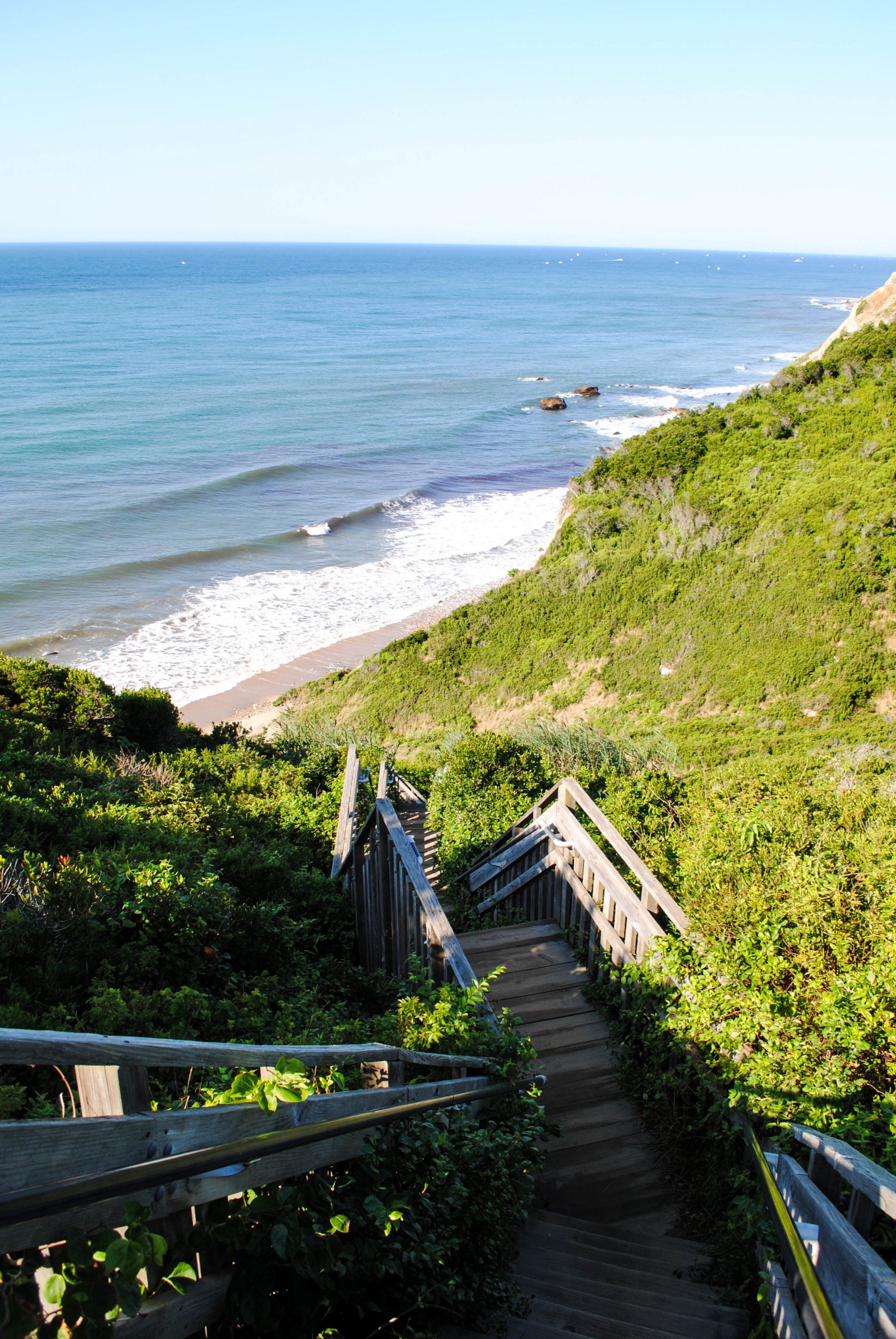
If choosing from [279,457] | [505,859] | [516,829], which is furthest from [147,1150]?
[279,457]

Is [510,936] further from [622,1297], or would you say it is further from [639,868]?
[622,1297]

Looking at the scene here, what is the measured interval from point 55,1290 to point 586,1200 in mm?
3595

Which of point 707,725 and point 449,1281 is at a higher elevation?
point 449,1281

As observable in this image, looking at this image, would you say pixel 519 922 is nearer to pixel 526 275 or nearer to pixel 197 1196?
pixel 197 1196

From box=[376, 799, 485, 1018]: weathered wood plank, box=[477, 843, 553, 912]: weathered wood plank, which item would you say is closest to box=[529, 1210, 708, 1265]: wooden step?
box=[376, 799, 485, 1018]: weathered wood plank

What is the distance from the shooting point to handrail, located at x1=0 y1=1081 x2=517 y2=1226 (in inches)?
53.7

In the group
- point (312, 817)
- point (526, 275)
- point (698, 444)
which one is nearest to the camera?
point (312, 817)

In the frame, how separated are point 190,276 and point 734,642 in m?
163

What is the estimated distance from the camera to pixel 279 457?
4366 centimetres

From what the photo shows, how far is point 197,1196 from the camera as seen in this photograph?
1797mm

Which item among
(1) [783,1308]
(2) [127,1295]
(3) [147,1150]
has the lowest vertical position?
(1) [783,1308]

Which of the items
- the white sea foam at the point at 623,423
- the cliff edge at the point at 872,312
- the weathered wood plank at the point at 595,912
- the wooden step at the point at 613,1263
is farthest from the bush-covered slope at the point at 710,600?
the white sea foam at the point at 623,423

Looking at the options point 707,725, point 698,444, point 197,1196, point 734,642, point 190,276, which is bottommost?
point 707,725

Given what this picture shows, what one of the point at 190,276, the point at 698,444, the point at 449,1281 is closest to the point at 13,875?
the point at 449,1281
